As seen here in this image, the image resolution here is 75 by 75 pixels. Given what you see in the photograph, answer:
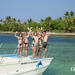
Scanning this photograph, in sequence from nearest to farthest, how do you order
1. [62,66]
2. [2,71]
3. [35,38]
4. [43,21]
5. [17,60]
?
[2,71], [17,60], [35,38], [62,66], [43,21]

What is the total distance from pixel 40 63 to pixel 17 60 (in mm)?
1182

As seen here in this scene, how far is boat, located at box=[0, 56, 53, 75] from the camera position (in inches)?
358

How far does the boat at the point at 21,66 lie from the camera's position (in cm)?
909

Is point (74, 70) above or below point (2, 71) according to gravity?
below

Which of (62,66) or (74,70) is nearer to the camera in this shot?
(74,70)

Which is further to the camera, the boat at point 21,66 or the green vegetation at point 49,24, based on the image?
the green vegetation at point 49,24

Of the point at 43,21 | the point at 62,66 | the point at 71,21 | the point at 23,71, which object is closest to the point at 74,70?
the point at 62,66

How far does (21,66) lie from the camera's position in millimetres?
9539

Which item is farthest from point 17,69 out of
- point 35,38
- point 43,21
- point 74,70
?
point 43,21

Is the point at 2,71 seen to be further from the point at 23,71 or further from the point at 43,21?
the point at 43,21

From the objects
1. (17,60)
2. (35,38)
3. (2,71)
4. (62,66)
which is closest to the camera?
(2,71)

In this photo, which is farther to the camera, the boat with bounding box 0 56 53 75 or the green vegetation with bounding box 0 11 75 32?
the green vegetation with bounding box 0 11 75 32

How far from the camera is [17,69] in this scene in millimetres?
9430

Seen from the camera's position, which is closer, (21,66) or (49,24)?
(21,66)
